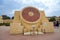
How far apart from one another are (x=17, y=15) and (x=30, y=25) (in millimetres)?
1595

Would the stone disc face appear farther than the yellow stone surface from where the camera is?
Yes

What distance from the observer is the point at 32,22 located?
39.4 feet

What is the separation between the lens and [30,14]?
12.5 meters

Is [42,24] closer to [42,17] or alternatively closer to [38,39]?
[42,17]

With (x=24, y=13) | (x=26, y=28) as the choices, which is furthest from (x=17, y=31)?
(x=24, y=13)

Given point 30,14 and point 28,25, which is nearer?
point 28,25

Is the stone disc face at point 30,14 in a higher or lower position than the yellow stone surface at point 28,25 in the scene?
higher

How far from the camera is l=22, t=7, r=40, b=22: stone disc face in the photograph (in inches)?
482

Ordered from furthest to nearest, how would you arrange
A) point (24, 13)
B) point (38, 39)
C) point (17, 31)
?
1. point (24, 13)
2. point (17, 31)
3. point (38, 39)

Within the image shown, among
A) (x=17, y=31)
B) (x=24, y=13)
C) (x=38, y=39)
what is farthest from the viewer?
(x=24, y=13)

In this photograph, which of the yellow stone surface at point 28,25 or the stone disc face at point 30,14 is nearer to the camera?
the yellow stone surface at point 28,25

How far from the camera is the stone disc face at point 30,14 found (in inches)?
482

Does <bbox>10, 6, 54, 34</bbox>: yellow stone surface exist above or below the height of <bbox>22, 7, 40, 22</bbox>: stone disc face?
below

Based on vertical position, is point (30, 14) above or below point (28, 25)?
above
